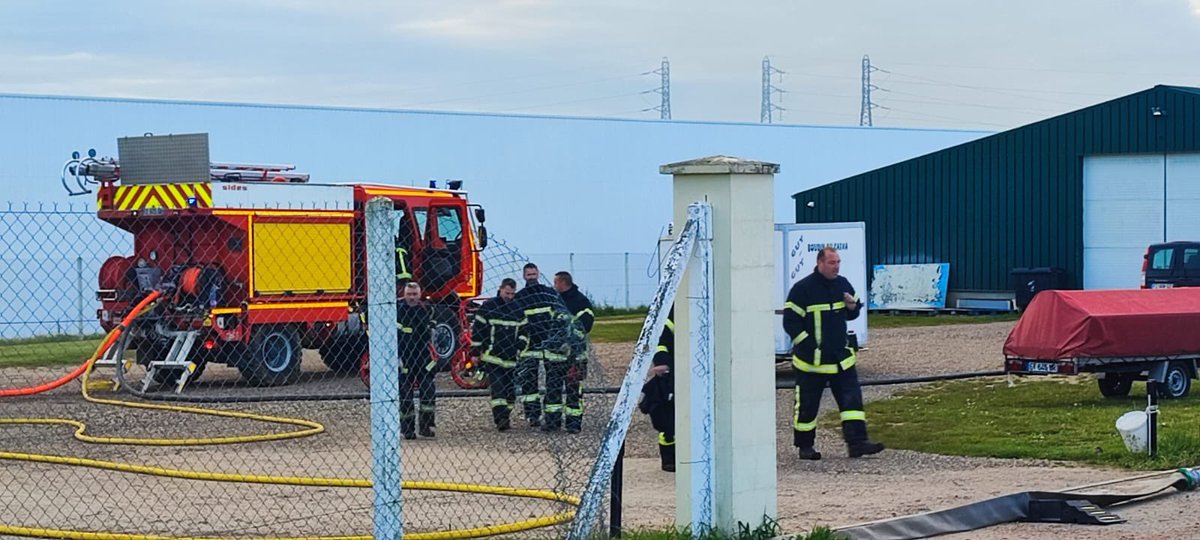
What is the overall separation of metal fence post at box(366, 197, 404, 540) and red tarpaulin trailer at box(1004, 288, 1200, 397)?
11.3 meters

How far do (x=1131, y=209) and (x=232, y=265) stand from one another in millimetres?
23825

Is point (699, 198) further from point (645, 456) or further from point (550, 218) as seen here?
point (550, 218)

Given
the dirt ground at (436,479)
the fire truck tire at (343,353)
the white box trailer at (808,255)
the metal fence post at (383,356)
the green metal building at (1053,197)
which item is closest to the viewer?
the metal fence post at (383,356)

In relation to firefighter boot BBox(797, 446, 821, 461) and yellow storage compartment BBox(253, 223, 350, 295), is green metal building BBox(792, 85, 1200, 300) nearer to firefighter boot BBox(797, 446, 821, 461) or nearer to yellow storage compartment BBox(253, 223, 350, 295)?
yellow storage compartment BBox(253, 223, 350, 295)

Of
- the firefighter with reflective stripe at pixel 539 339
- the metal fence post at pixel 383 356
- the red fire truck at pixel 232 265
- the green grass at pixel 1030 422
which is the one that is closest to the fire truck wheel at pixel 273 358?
the red fire truck at pixel 232 265

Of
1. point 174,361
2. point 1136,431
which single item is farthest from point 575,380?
point 174,361

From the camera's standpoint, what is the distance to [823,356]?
12.8 meters

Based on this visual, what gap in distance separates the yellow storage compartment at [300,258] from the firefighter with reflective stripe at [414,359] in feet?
18.6

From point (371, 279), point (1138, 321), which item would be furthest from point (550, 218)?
point (371, 279)

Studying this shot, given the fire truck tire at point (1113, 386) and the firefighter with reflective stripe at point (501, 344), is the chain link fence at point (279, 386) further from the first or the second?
the fire truck tire at point (1113, 386)

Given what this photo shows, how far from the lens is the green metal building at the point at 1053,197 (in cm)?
3572

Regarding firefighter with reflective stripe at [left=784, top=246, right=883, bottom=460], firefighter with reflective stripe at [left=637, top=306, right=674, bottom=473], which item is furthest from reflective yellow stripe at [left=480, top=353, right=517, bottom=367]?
firefighter with reflective stripe at [left=784, top=246, right=883, bottom=460]

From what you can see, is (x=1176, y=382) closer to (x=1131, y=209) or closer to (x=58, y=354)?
(x=58, y=354)

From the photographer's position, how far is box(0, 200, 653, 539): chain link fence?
33.2ft
